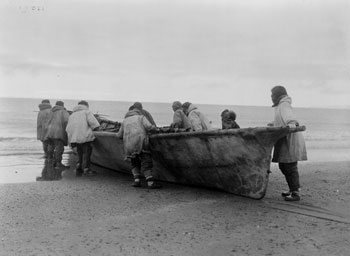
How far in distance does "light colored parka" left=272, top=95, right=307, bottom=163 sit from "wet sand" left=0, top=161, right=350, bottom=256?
71 cm

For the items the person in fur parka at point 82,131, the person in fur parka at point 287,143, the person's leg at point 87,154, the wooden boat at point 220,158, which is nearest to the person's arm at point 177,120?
the wooden boat at point 220,158

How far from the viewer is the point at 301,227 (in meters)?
4.86

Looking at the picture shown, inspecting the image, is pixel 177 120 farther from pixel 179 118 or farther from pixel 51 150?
pixel 51 150

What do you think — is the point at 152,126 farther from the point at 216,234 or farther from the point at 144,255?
the point at 144,255

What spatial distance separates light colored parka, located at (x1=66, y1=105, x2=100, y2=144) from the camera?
8.66 meters

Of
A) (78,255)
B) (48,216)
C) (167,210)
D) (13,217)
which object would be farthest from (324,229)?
(13,217)

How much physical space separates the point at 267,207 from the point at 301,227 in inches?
40.7

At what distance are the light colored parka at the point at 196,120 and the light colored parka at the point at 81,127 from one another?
2.26 metres

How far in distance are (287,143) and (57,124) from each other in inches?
236

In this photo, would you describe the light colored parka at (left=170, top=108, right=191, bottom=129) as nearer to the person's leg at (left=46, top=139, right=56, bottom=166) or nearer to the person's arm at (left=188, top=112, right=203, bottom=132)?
the person's arm at (left=188, top=112, right=203, bottom=132)

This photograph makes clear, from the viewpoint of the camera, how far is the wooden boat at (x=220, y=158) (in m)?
5.89

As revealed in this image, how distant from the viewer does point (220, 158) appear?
6.48 metres

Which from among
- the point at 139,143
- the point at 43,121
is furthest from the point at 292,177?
the point at 43,121

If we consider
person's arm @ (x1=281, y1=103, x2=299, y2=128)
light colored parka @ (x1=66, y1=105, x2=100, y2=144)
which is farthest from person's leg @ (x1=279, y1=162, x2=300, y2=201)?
light colored parka @ (x1=66, y1=105, x2=100, y2=144)
